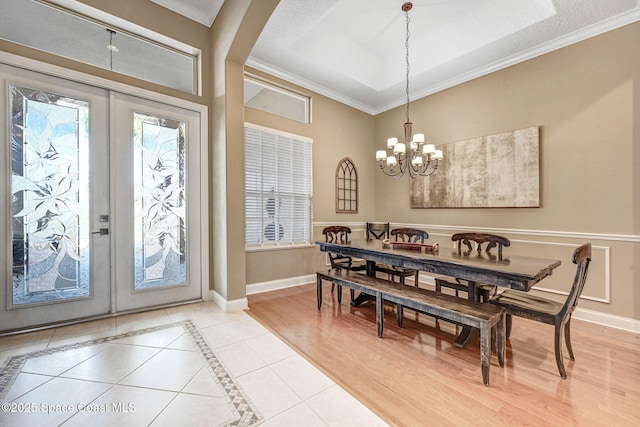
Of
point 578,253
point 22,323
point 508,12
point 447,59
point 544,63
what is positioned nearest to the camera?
point 578,253

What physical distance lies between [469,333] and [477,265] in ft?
2.53

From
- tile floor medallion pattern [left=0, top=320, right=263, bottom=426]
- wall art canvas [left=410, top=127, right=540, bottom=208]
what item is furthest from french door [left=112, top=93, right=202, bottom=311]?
wall art canvas [left=410, top=127, right=540, bottom=208]

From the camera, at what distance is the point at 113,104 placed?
2799 millimetres

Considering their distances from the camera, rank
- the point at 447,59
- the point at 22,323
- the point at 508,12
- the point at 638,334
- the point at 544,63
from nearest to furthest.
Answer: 1. the point at 22,323
2. the point at 638,334
3. the point at 508,12
4. the point at 544,63
5. the point at 447,59

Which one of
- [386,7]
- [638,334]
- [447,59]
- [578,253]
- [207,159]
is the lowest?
[638,334]

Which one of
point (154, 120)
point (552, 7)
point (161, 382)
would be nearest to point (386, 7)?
point (552, 7)

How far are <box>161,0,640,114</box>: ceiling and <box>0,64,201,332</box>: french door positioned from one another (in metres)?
1.48

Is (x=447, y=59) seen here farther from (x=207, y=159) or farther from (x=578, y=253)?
(x=207, y=159)

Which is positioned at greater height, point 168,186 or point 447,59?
point 447,59

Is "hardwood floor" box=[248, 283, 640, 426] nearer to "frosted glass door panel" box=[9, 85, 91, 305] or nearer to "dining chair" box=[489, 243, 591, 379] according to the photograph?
"dining chair" box=[489, 243, 591, 379]

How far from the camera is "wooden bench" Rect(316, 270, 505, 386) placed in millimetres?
1833

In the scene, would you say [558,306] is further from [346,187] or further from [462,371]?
[346,187]

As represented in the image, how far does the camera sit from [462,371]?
1.98m

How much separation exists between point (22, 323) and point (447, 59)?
18.4 feet
